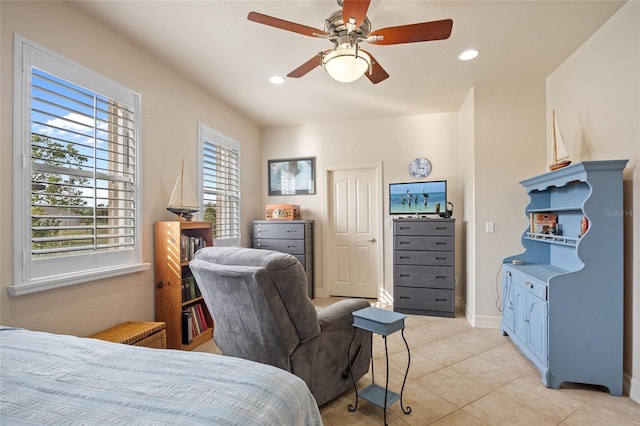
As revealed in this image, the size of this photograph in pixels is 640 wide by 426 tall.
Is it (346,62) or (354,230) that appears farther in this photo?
(354,230)

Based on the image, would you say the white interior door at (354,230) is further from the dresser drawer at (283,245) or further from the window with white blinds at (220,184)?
the window with white blinds at (220,184)

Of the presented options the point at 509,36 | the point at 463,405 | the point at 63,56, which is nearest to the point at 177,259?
the point at 63,56

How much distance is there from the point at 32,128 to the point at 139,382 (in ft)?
6.30

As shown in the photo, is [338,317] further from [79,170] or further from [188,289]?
[79,170]

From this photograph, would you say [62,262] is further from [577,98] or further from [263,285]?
[577,98]

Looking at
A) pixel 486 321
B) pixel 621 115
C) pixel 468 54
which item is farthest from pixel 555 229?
pixel 468 54

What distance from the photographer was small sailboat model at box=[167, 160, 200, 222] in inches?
117

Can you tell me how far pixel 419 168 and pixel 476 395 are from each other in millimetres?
3073

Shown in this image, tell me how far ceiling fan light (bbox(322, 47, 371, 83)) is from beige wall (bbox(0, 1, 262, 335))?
183cm

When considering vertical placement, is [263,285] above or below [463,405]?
above

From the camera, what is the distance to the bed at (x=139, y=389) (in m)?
0.82

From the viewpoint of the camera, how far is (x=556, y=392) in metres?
2.23

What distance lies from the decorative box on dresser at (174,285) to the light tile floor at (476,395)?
283 mm

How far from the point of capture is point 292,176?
5.11 m
